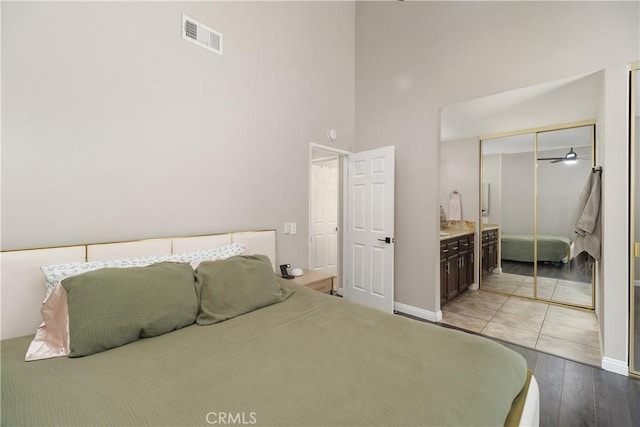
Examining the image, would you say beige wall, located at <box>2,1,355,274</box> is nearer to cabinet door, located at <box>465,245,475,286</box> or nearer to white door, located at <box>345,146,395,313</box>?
white door, located at <box>345,146,395,313</box>

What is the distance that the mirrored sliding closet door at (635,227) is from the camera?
2.13 m

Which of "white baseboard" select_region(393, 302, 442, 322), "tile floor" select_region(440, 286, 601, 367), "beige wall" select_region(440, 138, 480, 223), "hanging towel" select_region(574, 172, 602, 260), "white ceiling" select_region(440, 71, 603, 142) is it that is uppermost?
"white ceiling" select_region(440, 71, 603, 142)

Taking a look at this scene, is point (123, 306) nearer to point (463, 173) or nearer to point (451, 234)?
point (451, 234)

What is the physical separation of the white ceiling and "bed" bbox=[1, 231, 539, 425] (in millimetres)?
2648

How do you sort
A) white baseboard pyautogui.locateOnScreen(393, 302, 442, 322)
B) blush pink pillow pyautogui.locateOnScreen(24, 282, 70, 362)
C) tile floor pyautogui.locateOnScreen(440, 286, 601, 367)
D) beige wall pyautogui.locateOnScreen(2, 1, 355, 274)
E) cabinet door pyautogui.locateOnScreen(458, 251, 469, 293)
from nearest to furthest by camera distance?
blush pink pillow pyautogui.locateOnScreen(24, 282, 70, 362) < beige wall pyautogui.locateOnScreen(2, 1, 355, 274) < tile floor pyautogui.locateOnScreen(440, 286, 601, 367) < white baseboard pyautogui.locateOnScreen(393, 302, 442, 322) < cabinet door pyautogui.locateOnScreen(458, 251, 469, 293)

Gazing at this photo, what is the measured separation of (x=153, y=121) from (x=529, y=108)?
3924 millimetres

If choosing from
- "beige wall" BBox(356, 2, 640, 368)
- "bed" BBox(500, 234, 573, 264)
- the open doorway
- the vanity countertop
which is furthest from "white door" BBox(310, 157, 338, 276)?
"bed" BBox(500, 234, 573, 264)

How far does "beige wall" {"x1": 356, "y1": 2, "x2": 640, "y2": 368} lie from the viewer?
2.24m

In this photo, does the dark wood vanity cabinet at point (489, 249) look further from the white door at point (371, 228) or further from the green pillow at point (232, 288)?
the green pillow at point (232, 288)

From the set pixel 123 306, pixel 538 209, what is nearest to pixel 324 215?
pixel 538 209

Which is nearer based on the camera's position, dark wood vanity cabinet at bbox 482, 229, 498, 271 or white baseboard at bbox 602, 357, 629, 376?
white baseboard at bbox 602, 357, 629, 376

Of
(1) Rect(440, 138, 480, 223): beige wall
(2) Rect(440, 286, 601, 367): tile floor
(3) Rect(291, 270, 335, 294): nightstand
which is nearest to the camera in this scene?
(2) Rect(440, 286, 601, 367): tile floor

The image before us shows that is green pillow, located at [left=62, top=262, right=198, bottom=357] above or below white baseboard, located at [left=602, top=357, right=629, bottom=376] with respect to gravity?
above

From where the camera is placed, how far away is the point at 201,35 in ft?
7.93
